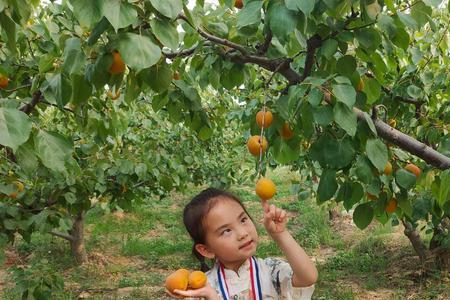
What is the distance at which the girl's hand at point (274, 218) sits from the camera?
4.95 feet

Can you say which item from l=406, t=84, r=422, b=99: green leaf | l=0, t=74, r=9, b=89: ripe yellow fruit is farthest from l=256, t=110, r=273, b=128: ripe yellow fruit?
l=406, t=84, r=422, b=99: green leaf

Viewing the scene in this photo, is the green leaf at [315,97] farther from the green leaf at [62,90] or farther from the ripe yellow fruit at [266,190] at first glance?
the green leaf at [62,90]

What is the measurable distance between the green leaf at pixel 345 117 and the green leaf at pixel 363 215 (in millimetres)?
649

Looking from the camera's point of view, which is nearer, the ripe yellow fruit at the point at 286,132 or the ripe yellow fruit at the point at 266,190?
the ripe yellow fruit at the point at 266,190

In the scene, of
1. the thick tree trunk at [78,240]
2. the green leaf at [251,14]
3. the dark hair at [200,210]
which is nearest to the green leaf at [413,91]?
the dark hair at [200,210]

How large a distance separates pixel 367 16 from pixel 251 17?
31cm

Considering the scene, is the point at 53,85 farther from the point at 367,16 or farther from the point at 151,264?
the point at 151,264

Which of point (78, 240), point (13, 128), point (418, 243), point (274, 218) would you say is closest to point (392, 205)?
point (274, 218)

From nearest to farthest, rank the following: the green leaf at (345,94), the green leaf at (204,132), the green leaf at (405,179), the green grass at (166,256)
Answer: the green leaf at (345,94)
the green leaf at (405,179)
the green leaf at (204,132)
the green grass at (166,256)

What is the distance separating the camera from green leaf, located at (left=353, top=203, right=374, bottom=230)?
6.31 feet

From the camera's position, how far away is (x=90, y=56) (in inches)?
58.9

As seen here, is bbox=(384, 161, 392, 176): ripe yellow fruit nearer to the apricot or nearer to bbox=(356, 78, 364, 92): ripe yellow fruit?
bbox=(356, 78, 364, 92): ripe yellow fruit

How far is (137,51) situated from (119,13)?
0.11 metres

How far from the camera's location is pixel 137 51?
1186 mm
